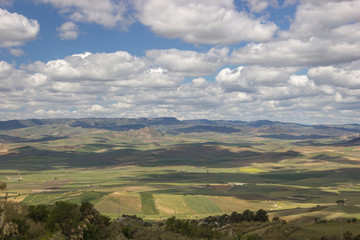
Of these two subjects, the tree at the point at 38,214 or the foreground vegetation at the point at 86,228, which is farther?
the tree at the point at 38,214

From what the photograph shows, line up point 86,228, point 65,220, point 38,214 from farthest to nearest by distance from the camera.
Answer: point 38,214, point 65,220, point 86,228

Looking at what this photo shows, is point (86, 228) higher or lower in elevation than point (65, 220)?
lower

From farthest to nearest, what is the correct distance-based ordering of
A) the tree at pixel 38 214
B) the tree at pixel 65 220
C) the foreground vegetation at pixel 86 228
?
the tree at pixel 38 214
the tree at pixel 65 220
the foreground vegetation at pixel 86 228

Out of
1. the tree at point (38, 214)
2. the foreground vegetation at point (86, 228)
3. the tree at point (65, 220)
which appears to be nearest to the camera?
the foreground vegetation at point (86, 228)

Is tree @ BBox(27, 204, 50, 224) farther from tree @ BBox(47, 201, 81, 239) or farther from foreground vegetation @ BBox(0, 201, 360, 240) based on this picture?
tree @ BBox(47, 201, 81, 239)

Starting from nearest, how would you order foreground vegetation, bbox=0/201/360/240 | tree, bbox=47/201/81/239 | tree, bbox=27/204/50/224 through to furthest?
1. foreground vegetation, bbox=0/201/360/240
2. tree, bbox=47/201/81/239
3. tree, bbox=27/204/50/224

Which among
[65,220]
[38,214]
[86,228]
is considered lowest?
[86,228]

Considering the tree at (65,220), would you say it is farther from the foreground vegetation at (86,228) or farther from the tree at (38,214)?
the tree at (38,214)

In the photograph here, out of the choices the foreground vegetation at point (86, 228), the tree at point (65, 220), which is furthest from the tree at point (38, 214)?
the tree at point (65, 220)

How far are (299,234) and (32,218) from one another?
5555 centimetres

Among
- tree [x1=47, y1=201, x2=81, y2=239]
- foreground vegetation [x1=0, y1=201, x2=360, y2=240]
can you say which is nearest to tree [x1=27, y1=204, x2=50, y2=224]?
foreground vegetation [x1=0, y1=201, x2=360, y2=240]

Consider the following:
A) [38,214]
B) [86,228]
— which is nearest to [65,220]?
[86,228]

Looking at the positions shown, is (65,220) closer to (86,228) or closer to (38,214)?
(86,228)

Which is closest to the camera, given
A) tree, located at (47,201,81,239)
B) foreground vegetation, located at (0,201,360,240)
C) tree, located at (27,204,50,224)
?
foreground vegetation, located at (0,201,360,240)
